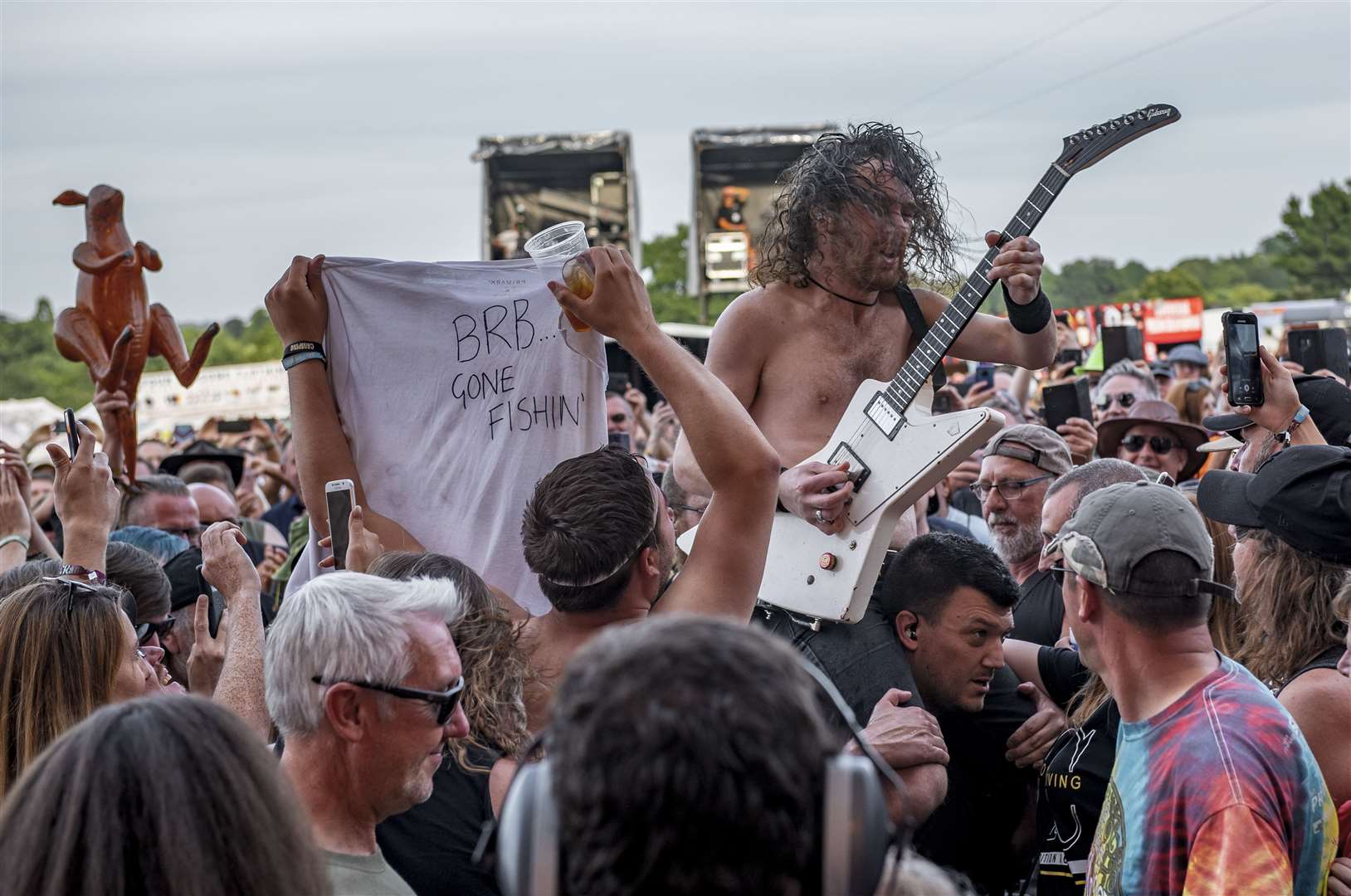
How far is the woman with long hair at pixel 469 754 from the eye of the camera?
266cm

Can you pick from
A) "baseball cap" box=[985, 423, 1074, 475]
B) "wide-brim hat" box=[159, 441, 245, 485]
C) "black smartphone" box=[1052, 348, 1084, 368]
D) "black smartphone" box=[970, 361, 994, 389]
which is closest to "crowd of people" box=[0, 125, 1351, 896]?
"baseball cap" box=[985, 423, 1074, 475]

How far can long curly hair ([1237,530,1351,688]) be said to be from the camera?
10.4 ft

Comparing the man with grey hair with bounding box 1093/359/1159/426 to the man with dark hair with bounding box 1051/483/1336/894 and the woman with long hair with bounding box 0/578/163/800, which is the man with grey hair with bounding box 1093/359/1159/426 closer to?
the man with dark hair with bounding box 1051/483/1336/894

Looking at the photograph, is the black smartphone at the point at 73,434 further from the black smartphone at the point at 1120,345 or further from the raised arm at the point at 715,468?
the black smartphone at the point at 1120,345

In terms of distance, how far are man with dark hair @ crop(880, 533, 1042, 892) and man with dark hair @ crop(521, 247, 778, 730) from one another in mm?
763

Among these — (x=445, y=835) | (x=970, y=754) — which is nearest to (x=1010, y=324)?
(x=970, y=754)

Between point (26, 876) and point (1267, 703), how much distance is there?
2031 millimetres

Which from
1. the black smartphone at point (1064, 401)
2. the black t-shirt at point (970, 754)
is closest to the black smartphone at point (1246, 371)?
the black t-shirt at point (970, 754)

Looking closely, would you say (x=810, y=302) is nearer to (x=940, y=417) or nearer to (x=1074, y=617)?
(x=940, y=417)

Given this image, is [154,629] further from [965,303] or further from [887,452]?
[965,303]

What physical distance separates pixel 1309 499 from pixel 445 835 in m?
1.96

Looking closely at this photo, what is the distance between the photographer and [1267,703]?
2447 mm

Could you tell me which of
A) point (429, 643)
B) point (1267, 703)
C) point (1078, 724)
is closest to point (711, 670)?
point (429, 643)

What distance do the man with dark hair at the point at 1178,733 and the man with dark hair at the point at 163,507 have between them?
182 inches
